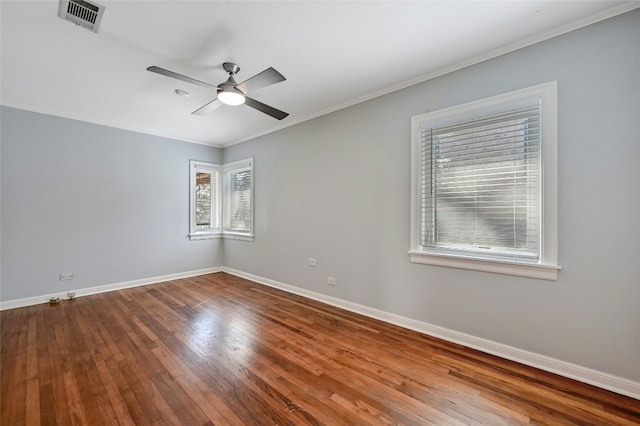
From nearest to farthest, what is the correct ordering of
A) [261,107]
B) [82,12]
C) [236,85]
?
1. [82,12]
2. [236,85]
3. [261,107]

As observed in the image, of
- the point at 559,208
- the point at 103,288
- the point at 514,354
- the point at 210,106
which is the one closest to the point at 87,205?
the point at 103,288

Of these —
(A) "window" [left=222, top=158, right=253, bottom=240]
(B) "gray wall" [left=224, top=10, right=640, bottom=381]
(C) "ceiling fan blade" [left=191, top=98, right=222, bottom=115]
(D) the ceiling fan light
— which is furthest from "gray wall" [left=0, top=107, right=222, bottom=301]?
(D) the ceiling fan light

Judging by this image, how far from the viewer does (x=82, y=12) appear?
1.88 metres

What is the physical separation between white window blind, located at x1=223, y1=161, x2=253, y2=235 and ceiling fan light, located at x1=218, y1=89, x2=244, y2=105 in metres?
2.32

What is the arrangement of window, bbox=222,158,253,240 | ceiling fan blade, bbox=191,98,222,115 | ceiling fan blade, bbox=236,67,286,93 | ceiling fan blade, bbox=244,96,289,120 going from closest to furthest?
ceiling fan blade, bbox=236,67,286,93 < ceiling fan blade, bbox=244,96,289,120 < ceiling fan blade, bbox=191,98,222,115 < window, bbox=222,158,253,240

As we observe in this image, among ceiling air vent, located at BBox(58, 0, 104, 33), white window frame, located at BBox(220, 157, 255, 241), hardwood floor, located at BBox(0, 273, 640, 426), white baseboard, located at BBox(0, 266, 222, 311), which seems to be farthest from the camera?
white window frame, located at BBox(220, 157, 255, 241)

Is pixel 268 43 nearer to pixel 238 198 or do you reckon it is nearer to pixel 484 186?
pixel 484 186

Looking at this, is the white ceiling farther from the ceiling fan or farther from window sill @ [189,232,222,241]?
window sill @ [189,232,222,241]

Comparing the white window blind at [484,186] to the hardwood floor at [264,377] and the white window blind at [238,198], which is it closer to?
the hardwood floor at [264,377]

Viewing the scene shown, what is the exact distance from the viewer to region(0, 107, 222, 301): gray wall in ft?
11.5

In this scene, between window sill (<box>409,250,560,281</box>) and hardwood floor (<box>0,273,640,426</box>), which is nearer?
hardwood floor (<box>0,273,640,426</box>)

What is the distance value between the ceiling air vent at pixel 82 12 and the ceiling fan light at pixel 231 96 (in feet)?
3.09

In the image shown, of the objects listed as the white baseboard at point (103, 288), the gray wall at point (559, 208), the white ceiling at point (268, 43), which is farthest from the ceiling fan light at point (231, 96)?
the white baseboard at point (103, 288)

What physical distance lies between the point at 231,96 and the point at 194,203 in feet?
10.8
